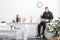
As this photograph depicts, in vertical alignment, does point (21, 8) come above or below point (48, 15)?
above

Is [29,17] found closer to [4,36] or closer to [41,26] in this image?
[41,26]

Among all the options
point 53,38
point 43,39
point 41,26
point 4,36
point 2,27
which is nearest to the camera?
point 53,38

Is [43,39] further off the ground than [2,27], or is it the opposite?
[2,27]

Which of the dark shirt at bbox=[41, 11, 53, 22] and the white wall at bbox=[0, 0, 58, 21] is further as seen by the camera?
the white wall at bbox=[0, 0, 58, 21]

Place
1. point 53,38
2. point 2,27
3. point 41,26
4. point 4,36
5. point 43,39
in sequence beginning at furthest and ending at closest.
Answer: point 41,26 → point 43,39 → point 4,36 → point 2,27 → point 53,38

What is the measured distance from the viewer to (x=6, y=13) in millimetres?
7426

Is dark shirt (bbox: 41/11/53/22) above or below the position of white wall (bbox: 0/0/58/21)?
below

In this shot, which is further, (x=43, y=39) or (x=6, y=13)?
(x=6, y=13)

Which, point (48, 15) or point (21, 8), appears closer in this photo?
point (48, 15)

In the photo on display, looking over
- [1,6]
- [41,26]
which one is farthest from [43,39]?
[1,6]

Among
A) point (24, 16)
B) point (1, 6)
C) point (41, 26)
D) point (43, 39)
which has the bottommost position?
point (43, 39)

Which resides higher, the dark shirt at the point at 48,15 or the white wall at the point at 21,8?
the white wall at the point at 21,8

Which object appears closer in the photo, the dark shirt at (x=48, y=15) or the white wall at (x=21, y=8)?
the dark shirt at (x=48, y=15)

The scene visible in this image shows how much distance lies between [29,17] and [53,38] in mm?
5621
